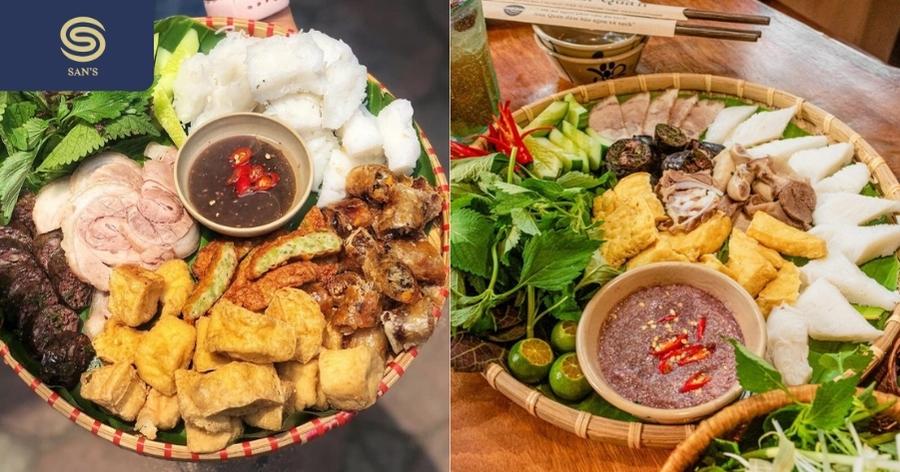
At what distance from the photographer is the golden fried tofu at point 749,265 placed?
1.94 meters

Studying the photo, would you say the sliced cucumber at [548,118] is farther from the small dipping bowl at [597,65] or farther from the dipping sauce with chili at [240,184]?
the dipping sauce with chili at [240,184]

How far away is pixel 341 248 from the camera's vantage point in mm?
1440

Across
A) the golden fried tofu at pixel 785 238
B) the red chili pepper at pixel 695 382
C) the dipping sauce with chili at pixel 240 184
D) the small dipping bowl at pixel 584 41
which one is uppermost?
the dipping sauce with chili at pixel 240 184

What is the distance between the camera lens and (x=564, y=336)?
1.91 metres

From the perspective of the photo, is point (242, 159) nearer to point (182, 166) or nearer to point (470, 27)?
point (182, 166)

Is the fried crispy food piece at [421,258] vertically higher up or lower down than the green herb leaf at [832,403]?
higher up

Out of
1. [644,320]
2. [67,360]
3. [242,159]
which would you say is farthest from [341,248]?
[644,320]

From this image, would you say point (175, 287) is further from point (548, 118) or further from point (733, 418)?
point (548, 118)

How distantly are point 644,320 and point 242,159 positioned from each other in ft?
3.12

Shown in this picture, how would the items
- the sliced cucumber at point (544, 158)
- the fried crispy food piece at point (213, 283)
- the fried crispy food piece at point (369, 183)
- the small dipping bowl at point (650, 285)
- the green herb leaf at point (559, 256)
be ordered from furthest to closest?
the sliced cucumber at point (544, 158), the green herb leaf at point (559, 256), the small dipping bowl at point (650, 285), the fried crispy food piece at point (369, 183), the fried crispy food piece at point (213, 283)

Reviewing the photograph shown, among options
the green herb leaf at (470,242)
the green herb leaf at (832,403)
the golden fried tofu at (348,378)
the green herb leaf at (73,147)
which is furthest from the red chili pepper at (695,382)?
the green herb leaf at (73,147)

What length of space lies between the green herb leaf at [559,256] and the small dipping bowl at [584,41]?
2.48 ft

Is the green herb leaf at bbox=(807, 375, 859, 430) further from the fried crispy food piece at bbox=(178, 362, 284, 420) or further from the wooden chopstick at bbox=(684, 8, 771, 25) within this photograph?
the wooden chopstick at bbox=(684, 8, 771, 25)

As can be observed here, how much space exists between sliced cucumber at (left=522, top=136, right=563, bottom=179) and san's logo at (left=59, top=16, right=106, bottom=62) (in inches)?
47.0
